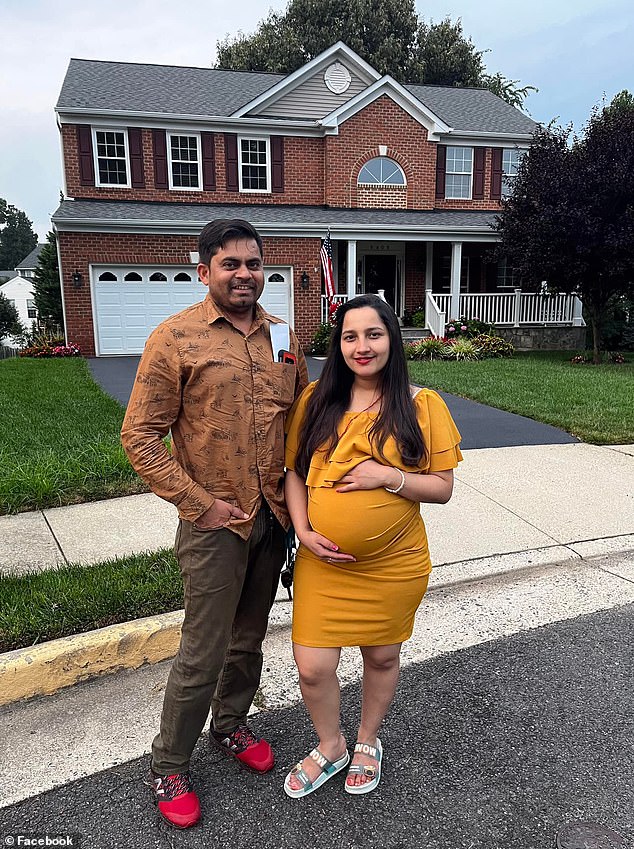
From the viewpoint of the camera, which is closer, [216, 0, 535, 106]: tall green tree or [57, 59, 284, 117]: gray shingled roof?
[57, 59, 284, 117]: gray shingled roof

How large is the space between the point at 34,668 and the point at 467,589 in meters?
2.46

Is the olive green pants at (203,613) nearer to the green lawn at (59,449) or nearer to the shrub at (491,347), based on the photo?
the green lawn at (59,449)

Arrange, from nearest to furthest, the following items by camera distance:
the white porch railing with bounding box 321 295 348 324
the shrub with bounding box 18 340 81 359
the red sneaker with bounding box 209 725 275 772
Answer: the red sneaker with bounding box 209 725 275 772 < the shrub with bounding box 18 340 81 359 < the white porch railing with bounding box 321 295 348 324

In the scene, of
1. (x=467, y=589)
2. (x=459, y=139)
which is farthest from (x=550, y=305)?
(x=467, y=589)

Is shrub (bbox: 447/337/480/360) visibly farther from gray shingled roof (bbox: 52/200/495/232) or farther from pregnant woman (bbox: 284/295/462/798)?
pregnant woman (bbox: 284/295/462/798)

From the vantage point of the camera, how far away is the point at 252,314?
2.28 metres

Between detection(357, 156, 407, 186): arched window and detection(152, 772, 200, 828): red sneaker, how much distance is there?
19.0 metres

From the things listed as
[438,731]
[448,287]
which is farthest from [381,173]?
[438,731]

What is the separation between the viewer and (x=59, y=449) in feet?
20.9

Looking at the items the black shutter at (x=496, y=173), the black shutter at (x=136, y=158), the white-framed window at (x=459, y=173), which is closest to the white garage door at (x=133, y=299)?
the black shutter at (x=136, y=158)

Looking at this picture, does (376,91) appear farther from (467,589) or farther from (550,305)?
(467,589)

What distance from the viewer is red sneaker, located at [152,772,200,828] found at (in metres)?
2.18

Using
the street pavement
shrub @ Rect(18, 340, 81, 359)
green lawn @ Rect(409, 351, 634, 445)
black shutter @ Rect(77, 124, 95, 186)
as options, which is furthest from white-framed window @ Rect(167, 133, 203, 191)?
the street pavement

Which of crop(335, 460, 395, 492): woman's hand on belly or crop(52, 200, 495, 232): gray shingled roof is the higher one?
crop(52, 200, 495, 232): gray shingled roof
